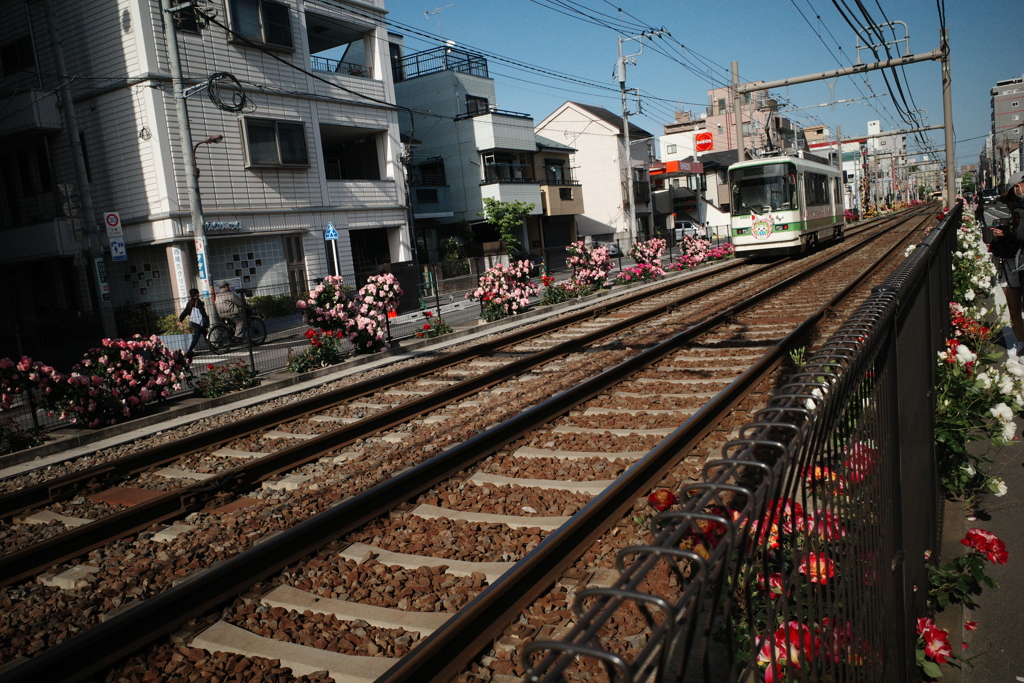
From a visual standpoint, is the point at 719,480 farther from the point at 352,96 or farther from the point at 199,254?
the point at 352,96

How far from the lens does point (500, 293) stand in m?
18.4

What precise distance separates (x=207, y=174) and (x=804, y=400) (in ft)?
79.3

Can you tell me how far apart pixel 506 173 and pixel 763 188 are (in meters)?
20.8

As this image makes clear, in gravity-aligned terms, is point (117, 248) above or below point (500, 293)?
above

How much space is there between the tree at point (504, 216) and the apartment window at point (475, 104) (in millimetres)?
5936

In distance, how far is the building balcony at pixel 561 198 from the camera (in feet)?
151

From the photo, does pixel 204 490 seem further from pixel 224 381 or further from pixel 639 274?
pixel 639 274

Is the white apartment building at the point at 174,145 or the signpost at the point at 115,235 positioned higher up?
the white apartment building at the point at 174,145

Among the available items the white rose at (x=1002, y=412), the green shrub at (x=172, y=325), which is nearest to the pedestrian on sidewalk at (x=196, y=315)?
the green shrub at (x=172, y=325)

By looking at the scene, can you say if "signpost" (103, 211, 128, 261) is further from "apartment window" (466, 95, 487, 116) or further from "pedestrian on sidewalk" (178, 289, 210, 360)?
"apartment window" (466, 95, 487, 116)

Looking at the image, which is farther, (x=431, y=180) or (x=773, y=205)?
(x=431, y=180)

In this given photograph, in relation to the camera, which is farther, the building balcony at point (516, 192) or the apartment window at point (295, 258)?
the building balcony at point (516, 192)

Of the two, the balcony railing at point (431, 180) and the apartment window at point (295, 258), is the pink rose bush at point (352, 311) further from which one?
the balcony railing at point (431, 180)

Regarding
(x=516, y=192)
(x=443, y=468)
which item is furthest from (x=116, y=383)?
(x=516, y=192)
